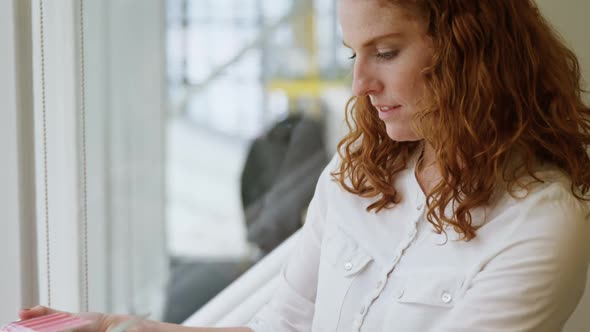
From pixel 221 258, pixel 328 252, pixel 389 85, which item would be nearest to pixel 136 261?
pixel 221 258

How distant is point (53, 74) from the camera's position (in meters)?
1.47

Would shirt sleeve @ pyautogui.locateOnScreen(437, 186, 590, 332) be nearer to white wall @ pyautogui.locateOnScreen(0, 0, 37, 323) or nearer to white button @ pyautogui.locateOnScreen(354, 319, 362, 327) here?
white button @ pyautogui.locateOnScreen(354, 319, 362, 327)

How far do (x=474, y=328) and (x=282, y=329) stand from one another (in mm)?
417

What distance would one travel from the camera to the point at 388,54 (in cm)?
124

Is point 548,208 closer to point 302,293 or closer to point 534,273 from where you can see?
point 534,273

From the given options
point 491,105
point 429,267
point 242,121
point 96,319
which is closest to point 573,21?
point 491,105

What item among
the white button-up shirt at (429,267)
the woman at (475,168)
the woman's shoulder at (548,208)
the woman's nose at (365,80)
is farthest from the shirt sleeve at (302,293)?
the woman's shoulder at (548,208)

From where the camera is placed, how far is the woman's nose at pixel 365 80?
1252mm

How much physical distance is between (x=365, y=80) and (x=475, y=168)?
23 cm

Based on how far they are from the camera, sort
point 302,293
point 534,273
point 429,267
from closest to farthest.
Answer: point 534,273 → point 429,267 → point 302,293

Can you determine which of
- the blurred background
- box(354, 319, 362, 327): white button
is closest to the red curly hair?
box(354, 319, 362, 327): white button

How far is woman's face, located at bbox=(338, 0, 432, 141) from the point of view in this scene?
1217 millimetres

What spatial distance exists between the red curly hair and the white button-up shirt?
0.04 metres

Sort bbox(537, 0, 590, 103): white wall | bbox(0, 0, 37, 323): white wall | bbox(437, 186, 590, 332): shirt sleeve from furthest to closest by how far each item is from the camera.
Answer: bbox(537, 0, 590, 103): white wall
bbox(0, 0, 37, 323): white wall
bbox(437, 186, 590, 332): shirt sleeve
